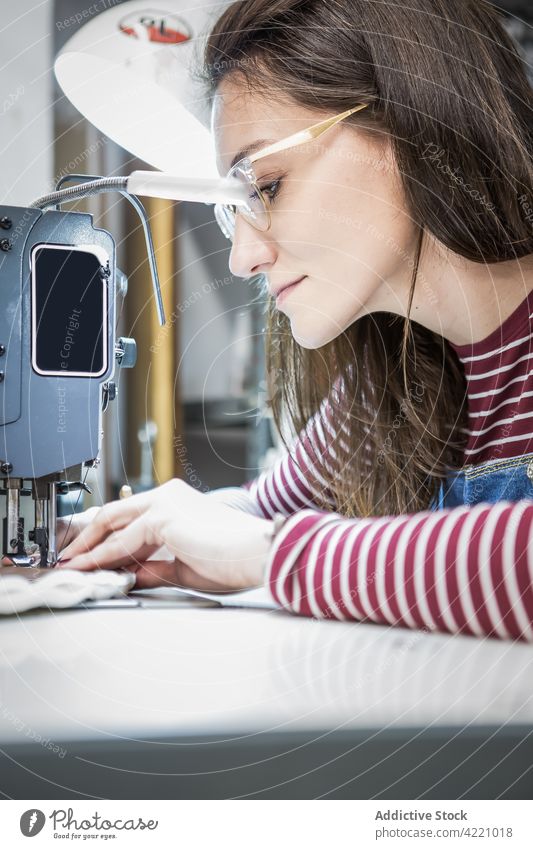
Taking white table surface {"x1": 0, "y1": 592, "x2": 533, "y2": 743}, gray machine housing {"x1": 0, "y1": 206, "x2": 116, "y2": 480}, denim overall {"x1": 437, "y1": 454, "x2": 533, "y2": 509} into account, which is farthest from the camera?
denim overall {"x1": 437, "y1": 454, "x2": 533, "y2": 509}

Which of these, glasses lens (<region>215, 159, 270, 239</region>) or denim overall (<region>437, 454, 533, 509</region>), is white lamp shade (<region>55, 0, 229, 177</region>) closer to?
glasses lens (<region>215, 159, 270, 239</region>)

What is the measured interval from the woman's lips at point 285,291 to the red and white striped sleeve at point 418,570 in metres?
0.18

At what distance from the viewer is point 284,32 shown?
515 millimetres

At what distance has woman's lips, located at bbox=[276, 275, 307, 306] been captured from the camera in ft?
1.82

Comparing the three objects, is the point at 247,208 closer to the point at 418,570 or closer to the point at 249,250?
the point at 249,250

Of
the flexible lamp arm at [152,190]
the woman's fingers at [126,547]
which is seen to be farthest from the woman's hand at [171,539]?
the flexible lamp arm at [152,190]

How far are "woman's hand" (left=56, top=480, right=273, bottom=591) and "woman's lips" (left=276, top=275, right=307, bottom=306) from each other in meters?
0.15

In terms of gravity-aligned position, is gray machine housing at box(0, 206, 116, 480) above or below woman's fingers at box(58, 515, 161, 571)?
above

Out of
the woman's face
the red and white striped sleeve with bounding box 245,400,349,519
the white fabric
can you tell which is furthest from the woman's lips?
the white fabric

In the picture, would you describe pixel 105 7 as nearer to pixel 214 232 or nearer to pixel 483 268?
pixel 214 232

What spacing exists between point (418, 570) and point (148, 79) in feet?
1.26

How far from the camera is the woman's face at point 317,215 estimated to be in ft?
1.68

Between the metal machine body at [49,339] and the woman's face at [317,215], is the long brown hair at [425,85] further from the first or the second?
the metal machine body at [49,339]
